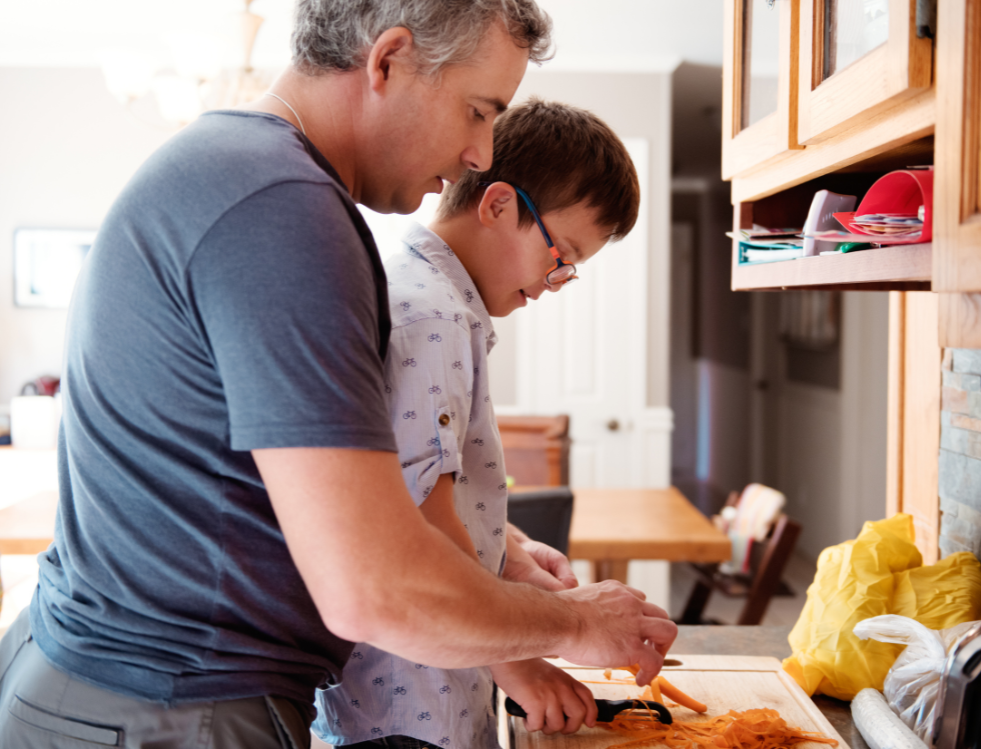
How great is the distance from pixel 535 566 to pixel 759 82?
2.32ft

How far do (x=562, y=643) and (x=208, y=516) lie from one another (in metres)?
0.34

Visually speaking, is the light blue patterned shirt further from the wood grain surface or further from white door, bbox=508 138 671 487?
white door, bbox=508 138 671 487

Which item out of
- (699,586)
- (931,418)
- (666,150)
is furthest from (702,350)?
(931,418)

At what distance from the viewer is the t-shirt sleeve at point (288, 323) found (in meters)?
0.54

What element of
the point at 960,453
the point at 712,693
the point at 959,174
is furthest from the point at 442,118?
the point at 960,453

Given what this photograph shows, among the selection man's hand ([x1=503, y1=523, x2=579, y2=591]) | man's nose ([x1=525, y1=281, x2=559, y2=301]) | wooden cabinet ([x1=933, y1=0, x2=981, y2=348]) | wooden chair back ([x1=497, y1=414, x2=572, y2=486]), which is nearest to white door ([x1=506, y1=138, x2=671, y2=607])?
wooden chair back ([x1=497, y1=414, x2=572, y2=486])

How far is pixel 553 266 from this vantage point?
0.96m

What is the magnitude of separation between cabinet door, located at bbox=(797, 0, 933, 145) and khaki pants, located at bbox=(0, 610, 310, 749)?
764mm

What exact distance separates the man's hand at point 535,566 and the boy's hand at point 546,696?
137 millimetres

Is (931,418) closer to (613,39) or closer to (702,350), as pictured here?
(613,39)

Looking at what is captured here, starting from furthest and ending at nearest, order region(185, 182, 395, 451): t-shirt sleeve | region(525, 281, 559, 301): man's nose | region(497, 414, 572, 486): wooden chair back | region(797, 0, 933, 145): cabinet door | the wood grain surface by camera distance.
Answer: region(497, 414, 572, 486): wooden chair back < the wood grain surface < region(525, 281, 559, 301): man's nose < region(797, 0, 933, 145): cabinet door < region(185, 182, 395, 451): t-shirt sleeve

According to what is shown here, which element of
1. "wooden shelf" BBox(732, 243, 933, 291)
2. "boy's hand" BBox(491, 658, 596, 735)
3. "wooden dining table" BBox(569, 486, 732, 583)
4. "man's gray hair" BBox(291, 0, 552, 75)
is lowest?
"wooden dining table" BBox(569, 486, 732, 583)

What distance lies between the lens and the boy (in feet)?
2.49

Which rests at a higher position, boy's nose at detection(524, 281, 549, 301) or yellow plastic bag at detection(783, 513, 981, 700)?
boy's nose at detection(524, 281, 549, 301)
